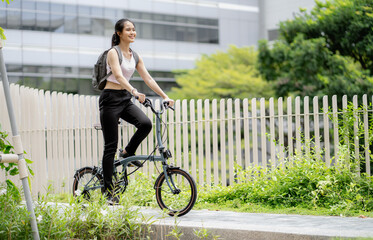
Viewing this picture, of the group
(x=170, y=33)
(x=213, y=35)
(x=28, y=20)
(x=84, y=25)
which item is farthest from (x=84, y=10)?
(x=213, y=35)

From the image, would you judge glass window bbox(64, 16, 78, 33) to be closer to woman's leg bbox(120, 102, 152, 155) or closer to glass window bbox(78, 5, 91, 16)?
glass window bbox(78, 5, 91, 16)

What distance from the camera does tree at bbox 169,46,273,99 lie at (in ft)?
82.7

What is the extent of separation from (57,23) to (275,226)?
31097mm

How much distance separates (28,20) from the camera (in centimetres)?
3209

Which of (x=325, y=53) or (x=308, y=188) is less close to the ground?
(x=325, y=53)

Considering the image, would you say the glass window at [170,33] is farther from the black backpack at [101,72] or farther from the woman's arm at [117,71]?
the woman's arm at [117,71]

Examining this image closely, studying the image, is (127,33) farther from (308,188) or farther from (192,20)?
(192,20)

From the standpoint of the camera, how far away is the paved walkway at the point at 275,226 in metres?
3.81

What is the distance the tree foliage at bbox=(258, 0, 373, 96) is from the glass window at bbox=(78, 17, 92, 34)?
17.1m

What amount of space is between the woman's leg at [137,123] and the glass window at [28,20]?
28.6 metres

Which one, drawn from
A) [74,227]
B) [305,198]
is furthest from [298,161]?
[74,227]

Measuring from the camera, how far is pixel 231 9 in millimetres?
41344

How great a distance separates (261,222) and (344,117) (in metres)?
2.47

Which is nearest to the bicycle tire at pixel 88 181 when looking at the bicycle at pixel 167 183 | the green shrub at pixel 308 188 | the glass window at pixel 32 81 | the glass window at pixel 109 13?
the bicycle at pixel 167 183
